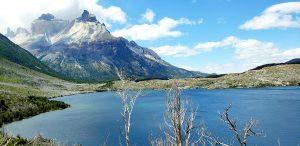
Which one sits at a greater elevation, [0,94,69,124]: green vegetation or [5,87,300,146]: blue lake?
[0,94,69,124]: green vegetation

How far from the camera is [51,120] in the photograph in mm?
152250

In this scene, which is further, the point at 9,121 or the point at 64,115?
the point at 64,115

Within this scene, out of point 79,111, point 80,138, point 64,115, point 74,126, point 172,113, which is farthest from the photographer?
point 79,111

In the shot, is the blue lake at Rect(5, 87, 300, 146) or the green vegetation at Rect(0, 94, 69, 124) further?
the green vegetation at Rect(0, 94, 69, 124)

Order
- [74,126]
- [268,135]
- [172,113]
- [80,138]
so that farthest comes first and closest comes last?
[74,126], [80,138], [268,135], [172,113]

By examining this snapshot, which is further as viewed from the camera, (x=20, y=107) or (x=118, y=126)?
(x=20, y=107)

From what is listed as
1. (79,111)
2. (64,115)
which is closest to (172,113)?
(64,115)

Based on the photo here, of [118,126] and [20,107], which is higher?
[20,107]

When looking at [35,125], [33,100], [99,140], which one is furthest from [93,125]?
[33,100]

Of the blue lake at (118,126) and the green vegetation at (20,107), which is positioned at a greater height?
the green vegetation at (20,107)

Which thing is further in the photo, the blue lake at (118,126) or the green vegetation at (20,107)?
the green vegetation at (20,107)

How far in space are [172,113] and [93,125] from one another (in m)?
116

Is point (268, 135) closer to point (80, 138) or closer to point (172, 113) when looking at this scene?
point (80, 138)

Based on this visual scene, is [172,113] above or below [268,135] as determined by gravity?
above
